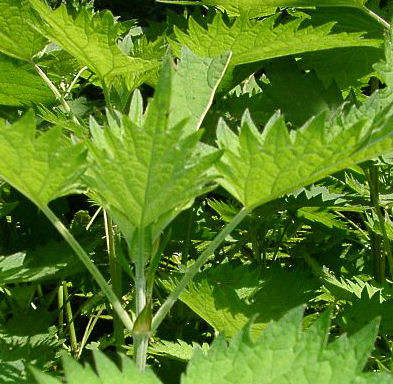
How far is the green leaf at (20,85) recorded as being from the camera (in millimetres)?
1005

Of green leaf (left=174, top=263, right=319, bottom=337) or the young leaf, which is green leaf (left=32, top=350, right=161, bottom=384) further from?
the young leaf

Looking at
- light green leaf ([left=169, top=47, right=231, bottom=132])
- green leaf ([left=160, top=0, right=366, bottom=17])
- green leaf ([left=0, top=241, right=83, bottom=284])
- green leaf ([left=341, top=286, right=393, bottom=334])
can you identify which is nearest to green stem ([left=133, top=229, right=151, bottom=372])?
light green leaf ([left=169, top=47, right=231, bottom=132])

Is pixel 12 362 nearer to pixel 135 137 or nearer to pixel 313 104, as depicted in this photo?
pixel 135 137

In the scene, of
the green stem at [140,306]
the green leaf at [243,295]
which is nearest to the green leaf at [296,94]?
the green leaf at [243,295]

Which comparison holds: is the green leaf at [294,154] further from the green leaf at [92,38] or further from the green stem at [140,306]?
the green leaf at [92,38]

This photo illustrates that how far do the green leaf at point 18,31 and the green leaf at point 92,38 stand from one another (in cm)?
9

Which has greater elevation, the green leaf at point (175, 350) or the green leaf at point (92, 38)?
the green leaf at point (92, 38)

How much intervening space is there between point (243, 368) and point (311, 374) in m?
0.05

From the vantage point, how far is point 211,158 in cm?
51

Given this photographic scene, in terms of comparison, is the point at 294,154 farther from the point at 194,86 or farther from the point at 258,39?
the point at 258,39

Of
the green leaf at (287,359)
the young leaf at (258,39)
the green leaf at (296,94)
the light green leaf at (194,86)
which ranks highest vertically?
the young leaf at (258,39)

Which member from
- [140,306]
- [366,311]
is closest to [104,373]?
[140,306]

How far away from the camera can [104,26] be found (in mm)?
768

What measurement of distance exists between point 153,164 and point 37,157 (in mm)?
88
